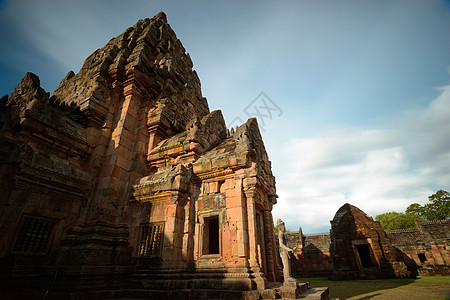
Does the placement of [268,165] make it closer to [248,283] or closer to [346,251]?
[248,283]

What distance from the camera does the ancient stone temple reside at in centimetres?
1523

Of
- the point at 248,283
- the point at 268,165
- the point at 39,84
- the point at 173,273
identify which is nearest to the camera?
the point at 248,283

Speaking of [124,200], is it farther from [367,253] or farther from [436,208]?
[436,208]

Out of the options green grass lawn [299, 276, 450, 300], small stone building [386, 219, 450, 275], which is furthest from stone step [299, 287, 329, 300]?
small stone building [386, 219, 450, 275]

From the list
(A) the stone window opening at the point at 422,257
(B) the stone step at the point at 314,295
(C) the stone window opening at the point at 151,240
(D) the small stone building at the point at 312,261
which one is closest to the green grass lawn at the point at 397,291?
(B) the stone step at the point at 314,295

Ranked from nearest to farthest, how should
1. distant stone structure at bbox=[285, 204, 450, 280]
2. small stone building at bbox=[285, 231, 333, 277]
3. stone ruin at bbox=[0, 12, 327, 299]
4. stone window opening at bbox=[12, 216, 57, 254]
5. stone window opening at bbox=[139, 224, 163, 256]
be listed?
stone ruin at bbox=[0, 12, 327, 299] < stone window opening at bbox=[12, 216, 57, 254] < stone window opening at bbox=[139, 224, 163, 256] < distant stone structure at bbox=[285, 204, 450, 280] < small stone building at bbox=[285, 231, 333, 277]

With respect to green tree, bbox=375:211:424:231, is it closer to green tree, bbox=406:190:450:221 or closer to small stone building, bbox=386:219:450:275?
green tree, bbox=406:190:450:221

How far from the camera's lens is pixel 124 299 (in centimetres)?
592

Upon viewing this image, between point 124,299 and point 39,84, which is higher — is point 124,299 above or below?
below

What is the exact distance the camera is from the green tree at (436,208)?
38.9 metres

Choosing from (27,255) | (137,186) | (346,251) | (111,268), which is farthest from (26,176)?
(346,251)

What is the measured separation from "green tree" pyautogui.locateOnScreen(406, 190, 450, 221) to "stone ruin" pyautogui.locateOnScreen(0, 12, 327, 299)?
Answer: 48.8 m

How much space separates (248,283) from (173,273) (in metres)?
2.28

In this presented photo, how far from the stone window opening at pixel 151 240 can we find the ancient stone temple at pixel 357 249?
15.2 meters
